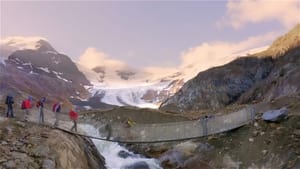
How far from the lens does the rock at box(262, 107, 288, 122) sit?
30.4m

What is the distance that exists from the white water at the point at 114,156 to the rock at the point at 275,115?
9.18 m

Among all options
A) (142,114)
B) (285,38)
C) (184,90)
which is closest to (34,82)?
(184,90)

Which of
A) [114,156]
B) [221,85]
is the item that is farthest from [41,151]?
[221,85]

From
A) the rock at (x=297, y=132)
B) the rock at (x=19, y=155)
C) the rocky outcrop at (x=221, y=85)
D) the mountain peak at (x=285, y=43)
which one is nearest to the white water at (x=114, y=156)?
the rock at (x=19, y=155)

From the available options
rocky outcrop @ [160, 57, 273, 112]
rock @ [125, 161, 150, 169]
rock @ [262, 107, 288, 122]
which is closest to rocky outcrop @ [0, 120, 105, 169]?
rock @ [125, 161, 150, 169]

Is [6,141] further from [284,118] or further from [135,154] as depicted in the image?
[284,118]

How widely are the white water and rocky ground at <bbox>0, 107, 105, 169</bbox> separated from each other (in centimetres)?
573

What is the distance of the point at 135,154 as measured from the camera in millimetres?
35344

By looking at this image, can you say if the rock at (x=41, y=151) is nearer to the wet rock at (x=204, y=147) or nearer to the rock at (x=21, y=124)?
the rock at (x=21, y=124)

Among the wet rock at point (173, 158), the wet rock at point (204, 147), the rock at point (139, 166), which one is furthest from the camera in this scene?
the rock at point (139, 166)

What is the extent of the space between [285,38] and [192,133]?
6805cm

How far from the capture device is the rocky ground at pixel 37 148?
21.6 meters

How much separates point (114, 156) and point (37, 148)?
1240 cm

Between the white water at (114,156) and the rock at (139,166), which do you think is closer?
the rock at (139,166)
